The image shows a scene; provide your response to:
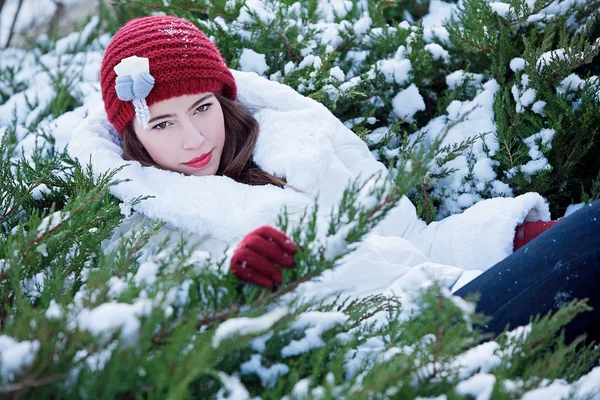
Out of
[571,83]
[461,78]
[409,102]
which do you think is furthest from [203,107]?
[571,83]

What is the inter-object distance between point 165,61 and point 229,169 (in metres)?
0.50

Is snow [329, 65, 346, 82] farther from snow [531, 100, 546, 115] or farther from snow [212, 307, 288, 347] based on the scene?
snow [212, 307, 288, 347]

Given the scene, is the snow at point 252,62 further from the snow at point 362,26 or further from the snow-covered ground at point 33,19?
the snow-covered ground at point 33,19

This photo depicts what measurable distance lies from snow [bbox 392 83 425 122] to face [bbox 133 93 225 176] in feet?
3.07

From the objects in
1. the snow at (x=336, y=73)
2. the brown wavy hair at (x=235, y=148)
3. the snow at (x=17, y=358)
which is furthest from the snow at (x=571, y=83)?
the snow at (x=17, y=358)

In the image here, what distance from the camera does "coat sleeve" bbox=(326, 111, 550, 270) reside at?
2227mm

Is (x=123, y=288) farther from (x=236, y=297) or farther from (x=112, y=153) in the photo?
(x=112, y=153)

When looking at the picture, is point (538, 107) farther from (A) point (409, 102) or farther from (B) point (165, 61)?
(B) point (165, 61)

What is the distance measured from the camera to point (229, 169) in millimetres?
2498

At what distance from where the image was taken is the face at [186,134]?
227cm

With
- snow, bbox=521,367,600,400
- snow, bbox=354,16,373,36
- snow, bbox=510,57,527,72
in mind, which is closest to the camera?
snow, bbox=521,367,600,400

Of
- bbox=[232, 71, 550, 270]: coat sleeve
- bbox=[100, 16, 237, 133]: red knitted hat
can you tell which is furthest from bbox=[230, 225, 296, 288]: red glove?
bbox=[100, 16, 237, 133]: red knitted hat

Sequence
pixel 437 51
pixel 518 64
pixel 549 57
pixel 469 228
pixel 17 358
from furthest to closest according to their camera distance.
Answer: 1. pixel 437 51
2. pixel 518 64
3. pixel 549 57
4. pixel 469 228
5. pixel 17 358

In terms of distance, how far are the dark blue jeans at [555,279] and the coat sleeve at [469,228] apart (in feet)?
1.10
